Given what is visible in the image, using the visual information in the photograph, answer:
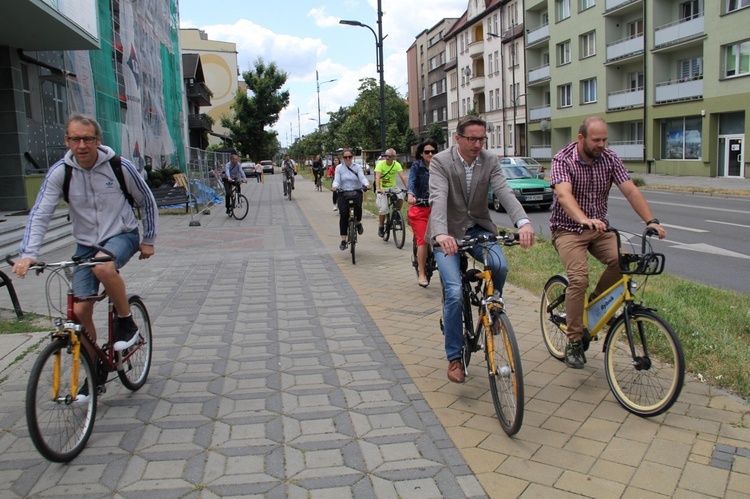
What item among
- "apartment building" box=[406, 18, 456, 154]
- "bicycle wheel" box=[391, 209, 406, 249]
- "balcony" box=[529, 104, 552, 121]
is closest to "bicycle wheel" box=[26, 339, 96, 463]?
"bicycle wheel" box=[391, 209, 406, 249]

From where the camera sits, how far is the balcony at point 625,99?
36.0 metres

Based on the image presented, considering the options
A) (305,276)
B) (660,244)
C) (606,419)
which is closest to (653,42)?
(660,244)

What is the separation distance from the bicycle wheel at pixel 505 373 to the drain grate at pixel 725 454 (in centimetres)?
99

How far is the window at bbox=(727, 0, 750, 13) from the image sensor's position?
27833mm

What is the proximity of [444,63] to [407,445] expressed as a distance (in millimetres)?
73290

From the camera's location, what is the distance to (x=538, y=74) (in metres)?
49.2

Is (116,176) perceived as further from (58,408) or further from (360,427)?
(360,427)

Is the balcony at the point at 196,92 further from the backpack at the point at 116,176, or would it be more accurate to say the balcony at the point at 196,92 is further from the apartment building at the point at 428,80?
the backpack at the point at 116,176

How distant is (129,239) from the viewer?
428 centimetres

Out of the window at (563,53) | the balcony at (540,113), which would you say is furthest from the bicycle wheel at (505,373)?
the balcony at (540,113)

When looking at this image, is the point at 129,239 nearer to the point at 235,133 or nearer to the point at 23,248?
the point at 23,248

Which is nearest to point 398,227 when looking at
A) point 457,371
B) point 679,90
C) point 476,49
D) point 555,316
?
point 555,316

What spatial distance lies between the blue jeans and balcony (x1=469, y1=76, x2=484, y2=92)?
192 feet

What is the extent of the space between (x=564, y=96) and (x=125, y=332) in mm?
45128
